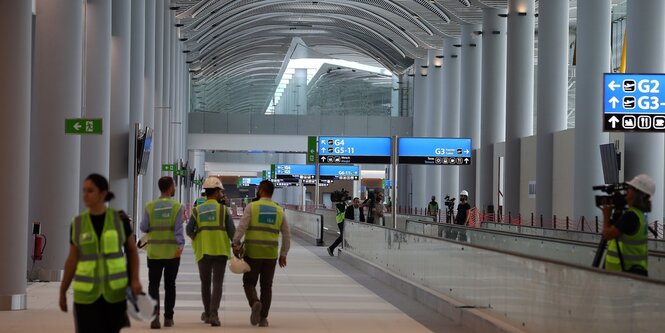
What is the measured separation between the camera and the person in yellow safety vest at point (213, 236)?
44.0 ft

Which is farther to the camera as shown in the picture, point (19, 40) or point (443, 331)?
point (19, 40)

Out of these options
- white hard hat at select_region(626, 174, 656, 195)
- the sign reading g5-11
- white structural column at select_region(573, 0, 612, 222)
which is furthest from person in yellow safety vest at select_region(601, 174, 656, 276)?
white structural column at select_region(573, 0, 612, 222)

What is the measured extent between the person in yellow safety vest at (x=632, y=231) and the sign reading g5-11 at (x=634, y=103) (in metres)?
4.88

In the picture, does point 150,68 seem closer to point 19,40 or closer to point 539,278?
point 19,40

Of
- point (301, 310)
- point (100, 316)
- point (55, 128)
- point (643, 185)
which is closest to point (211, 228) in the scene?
point (301, 310)

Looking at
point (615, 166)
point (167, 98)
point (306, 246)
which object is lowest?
point (306, 246)

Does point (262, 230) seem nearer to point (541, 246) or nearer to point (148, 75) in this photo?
point (541, 246)

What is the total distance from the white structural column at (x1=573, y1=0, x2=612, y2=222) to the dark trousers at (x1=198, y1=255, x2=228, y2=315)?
73.4 ft

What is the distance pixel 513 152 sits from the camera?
44.4 metres

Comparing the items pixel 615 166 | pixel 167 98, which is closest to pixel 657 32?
pixel 615 166

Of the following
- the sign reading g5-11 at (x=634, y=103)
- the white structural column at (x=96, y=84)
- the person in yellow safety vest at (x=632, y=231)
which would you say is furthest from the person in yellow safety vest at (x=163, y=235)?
the white structural column at (x=96, y=84)

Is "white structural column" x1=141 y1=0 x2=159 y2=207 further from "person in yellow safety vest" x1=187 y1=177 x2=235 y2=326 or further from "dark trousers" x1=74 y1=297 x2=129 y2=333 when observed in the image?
"dark trousers" x1=74 y1=297 x2=129 y2=333

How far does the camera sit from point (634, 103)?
15.2 metres

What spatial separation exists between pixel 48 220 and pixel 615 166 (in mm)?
11144
